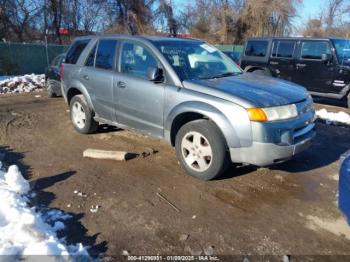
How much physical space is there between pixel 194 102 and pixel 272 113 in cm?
96

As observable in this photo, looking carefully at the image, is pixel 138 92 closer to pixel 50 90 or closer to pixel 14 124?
pixel 14 124

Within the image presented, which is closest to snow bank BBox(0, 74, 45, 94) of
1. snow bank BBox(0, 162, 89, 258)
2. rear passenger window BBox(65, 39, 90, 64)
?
rear passenger window BBox(65, 39, 90, 64)

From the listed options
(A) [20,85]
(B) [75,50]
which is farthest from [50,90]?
(B) [75,50]

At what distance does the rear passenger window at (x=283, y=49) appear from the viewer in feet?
35.4

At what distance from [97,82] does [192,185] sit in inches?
97.5

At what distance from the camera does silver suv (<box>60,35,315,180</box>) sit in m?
3.95

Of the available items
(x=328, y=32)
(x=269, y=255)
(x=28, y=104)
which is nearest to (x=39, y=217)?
(x=269, y=255)

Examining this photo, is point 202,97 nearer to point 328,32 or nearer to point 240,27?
point 240,27

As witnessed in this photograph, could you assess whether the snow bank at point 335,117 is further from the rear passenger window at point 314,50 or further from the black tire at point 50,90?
the black tire at point 50,90

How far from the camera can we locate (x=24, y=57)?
17297mm

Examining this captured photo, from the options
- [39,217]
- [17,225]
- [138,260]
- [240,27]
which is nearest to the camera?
[138,260]

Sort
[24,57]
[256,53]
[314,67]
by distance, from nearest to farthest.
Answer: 1. [314,67]
2. [256,53]
3. [24,57]

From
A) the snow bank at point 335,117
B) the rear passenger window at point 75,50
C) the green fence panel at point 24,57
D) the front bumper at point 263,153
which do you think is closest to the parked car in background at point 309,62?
the snow bank at point 335,117

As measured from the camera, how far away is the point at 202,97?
422cm
